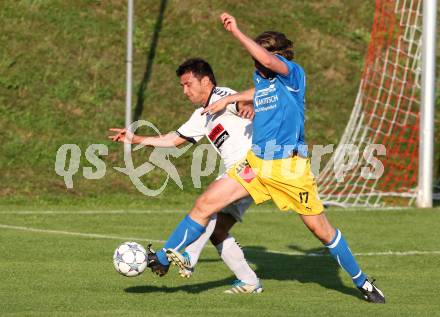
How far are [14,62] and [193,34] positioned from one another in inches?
151

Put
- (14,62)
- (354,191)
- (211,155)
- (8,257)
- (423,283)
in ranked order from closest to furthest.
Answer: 1. (423,283)
2. (8,257)
3. (354,191)
4. (211,155)
5. (14,62)

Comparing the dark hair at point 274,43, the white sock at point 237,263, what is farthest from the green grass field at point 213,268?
the dark hair at point 274,43

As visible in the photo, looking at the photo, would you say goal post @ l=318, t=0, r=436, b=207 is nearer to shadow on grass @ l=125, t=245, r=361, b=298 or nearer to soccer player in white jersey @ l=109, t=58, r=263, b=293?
shadow on grass @ l=125, t=245, r=361, b=298

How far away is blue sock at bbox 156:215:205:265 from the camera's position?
8.81 m

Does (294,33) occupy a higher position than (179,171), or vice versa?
(294,33)

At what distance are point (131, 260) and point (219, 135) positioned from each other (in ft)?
4.63

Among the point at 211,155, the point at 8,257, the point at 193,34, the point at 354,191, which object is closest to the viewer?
the point at 8,257

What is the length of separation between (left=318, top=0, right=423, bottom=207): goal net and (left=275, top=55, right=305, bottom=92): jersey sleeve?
26.6 feet

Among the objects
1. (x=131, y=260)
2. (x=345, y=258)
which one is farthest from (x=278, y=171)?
(x=131, y=260)

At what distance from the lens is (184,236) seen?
8820 mm

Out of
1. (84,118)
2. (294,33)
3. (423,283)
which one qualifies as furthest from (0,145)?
(423,283)

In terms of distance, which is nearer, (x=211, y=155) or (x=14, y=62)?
(x=211, y=155)

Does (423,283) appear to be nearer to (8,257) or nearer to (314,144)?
(8,257)

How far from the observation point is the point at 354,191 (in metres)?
17.8
